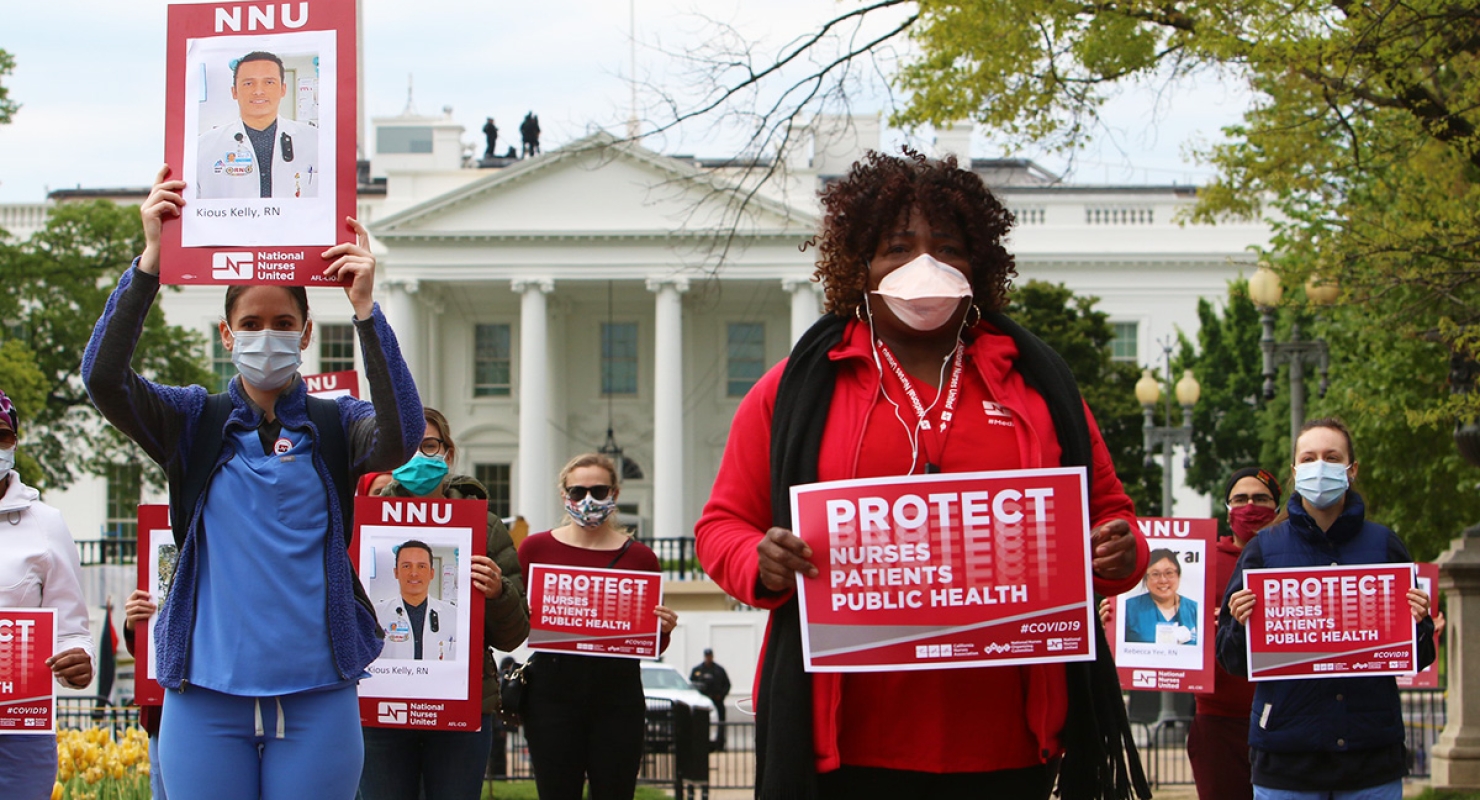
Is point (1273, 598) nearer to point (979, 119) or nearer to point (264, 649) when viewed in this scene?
point (264, 649)

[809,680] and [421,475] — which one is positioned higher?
[421,475]

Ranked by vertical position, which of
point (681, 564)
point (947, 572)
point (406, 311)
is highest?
point (406, 311)

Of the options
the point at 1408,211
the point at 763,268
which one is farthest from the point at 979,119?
the point at 763,268

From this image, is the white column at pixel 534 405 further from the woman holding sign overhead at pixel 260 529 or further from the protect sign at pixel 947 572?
the protect sign at pixel 947 572

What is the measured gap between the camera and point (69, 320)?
139 ft

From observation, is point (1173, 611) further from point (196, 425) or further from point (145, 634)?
point (196, 425)

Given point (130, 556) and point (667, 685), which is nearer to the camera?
point (667, 685)

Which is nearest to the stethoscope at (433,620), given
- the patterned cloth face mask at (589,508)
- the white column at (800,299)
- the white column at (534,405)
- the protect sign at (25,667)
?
the protect sign at (25,667)

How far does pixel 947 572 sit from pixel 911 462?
25 centimetres

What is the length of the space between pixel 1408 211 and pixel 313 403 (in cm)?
1050

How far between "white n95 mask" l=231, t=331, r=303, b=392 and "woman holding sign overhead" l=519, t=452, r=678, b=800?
351 centimetres

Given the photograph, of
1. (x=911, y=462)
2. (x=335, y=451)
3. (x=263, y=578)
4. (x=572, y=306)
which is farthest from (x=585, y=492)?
(x=572, y=306)

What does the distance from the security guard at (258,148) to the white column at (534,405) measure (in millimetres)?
52801

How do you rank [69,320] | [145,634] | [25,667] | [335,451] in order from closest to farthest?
[335,451] < [25,667] < [145,634] < [69,320]
